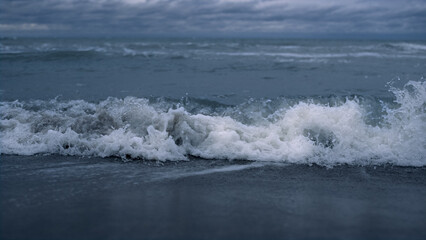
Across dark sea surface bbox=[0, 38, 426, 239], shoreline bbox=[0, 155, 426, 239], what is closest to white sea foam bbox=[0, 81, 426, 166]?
dark sea surface bbox=[0, 38, 426, 239]

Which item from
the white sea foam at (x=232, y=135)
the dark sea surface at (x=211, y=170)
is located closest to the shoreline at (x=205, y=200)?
the dark sea surface at (x=211, y=170)

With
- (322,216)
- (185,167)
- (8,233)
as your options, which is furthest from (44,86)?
(322,216)

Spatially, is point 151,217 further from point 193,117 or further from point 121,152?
point 193,117

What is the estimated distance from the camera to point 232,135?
6.68 metres

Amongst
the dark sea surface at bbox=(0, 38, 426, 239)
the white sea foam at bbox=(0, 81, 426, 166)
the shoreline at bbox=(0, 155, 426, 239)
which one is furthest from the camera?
the white sea foam at bbox=(0, 81, 426, 166)

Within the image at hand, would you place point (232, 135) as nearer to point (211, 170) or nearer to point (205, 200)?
point (211, 170)

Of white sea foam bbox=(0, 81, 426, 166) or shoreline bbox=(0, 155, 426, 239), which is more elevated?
white sea foam bbox=(0, 81, 426, 166)

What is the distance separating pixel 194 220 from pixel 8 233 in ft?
5.48

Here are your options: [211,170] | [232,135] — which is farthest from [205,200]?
[232,135]

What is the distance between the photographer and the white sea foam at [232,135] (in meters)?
6.18

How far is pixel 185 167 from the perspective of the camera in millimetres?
5750

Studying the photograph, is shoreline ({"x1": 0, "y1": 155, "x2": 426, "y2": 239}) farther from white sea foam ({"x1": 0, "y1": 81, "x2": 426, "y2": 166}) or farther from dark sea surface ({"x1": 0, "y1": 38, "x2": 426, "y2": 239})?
white sea foam ({"x1": 0, "y1": 81, "x2": 426, "y2": 166})

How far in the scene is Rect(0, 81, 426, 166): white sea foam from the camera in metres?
6.18

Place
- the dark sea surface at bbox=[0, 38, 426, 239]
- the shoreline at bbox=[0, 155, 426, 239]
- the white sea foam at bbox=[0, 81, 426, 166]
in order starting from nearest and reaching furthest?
1. the shoreline at bbox=[0, 155, 426, 239]
2. the dark sea surface at bbox=[0, 38, 426, 239]
3. the white sea foam at bbox=[0, 81, 426, 166]
